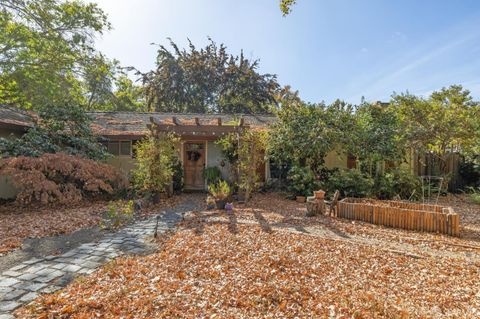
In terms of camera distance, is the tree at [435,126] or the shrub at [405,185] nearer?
the shrub at [405,185]

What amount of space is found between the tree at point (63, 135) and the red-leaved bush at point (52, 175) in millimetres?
917

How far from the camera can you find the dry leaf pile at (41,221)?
5211 mm

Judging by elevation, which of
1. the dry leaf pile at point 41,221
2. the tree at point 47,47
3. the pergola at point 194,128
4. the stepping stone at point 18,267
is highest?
the tree at point 47,47

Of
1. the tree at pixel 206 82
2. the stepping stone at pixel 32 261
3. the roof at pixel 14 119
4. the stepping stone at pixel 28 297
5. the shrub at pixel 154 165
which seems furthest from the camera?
the tree at pixel 206 82

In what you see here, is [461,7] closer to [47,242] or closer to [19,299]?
[19,299]

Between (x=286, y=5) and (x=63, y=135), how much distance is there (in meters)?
8.83

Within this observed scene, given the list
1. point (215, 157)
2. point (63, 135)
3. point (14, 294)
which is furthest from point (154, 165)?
point (14, 294)

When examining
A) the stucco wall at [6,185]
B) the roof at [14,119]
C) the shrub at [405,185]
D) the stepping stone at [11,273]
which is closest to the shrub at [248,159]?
the shrub at [405,185]

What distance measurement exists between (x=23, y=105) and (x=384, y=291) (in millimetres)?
18661

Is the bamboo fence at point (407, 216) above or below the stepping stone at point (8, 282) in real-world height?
above

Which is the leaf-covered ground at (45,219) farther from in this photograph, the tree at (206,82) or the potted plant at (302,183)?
the tree at (206,82)

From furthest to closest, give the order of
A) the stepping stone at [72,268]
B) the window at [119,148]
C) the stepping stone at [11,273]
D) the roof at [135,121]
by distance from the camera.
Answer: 1. the window at [119,148]
2. the roof at [135,121]
3. the stepping stone at [72,268]
4. the stepping stone at [11,273]

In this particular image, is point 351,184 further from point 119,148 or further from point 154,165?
point 119,148

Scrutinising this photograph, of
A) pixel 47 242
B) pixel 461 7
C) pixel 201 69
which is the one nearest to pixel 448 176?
pixel 461 7
